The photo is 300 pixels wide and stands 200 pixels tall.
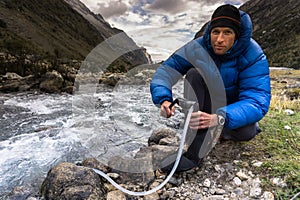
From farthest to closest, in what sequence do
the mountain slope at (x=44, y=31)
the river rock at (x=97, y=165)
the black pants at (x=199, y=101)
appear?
the mountain slope at (x=44, y=31), the river rock at (x=97, y=165), the black pants at (x=199, y=101)

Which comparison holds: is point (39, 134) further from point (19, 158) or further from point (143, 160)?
point (143, 160)

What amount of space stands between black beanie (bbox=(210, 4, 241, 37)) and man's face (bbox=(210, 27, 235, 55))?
4cm

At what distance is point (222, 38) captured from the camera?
7.59 feet

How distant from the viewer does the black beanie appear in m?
2.26

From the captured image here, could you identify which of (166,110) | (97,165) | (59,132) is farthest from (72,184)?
(59,132)

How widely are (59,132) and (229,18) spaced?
6.03 metres

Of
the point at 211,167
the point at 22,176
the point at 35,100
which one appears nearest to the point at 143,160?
the point at 211,167

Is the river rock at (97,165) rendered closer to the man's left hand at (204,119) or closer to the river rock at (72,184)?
the river rock at (72,184)

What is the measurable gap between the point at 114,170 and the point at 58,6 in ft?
277

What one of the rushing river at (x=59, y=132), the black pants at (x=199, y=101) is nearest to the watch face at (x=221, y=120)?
the black pants at (x=199, y=101)

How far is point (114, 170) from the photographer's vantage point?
3008 mm

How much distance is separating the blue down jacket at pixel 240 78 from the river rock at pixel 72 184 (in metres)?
1.05

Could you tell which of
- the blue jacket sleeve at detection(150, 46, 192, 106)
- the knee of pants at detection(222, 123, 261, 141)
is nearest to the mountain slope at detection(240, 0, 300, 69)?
the knee of pants at detection(222, 123, 261, 141)

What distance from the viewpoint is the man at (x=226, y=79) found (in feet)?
7.32
